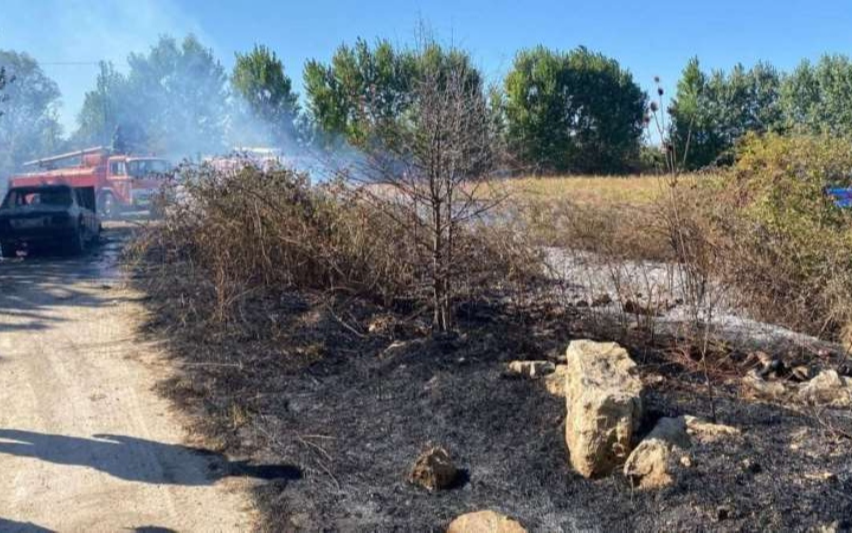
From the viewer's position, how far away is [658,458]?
4.70 m

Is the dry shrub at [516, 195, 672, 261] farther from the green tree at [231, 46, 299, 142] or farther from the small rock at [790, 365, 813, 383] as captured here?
the green tree at [231, 46, 299, 142]

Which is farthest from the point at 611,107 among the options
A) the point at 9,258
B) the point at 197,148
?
the point at 9,258

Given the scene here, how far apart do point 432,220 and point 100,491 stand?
4300 mm

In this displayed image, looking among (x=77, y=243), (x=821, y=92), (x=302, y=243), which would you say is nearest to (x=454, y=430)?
(x=302, y=243)

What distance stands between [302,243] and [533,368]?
4.30 metres

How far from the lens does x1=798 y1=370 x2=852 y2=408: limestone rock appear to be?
5.79 metres

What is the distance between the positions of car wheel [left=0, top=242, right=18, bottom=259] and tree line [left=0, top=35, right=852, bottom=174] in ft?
23.7

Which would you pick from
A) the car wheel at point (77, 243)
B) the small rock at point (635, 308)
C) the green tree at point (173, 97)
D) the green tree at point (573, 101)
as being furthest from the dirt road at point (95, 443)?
the green tree at point (173, 97)

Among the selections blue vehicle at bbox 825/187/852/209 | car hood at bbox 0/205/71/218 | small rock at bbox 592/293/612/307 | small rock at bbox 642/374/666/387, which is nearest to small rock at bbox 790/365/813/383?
small rock at bbox 642/374/666/387

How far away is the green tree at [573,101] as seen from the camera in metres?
34.9

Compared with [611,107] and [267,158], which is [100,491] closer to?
[267,158]

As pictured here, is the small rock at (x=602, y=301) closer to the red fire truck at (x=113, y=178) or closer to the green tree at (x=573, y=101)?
the red fire truck at (x=113, y=178)

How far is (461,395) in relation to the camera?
21.1 ft

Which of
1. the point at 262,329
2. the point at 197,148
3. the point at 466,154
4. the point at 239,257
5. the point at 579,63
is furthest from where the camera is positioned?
the point at 197,148
